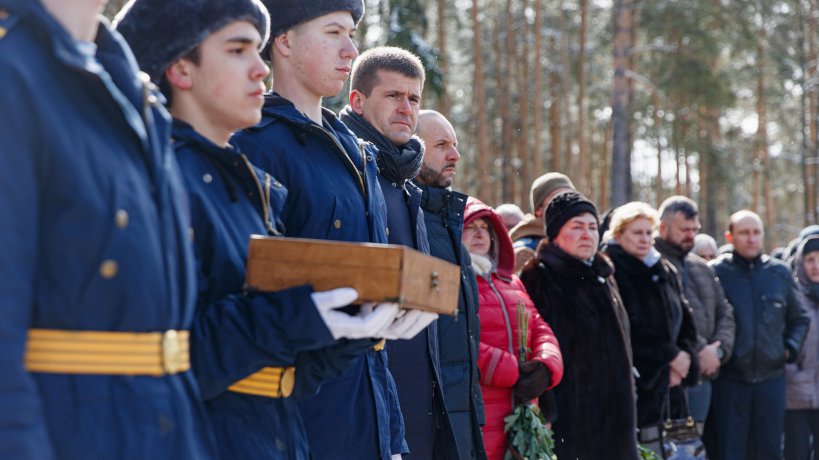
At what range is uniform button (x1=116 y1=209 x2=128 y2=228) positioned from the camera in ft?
7.08

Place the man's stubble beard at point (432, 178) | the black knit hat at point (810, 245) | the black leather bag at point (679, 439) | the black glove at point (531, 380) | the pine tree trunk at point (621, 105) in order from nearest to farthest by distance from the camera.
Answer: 1. the man's stubble beard at point (432, 178)
2. the black glove at point (531, 380)
3. the black leather bag at point (679, 439)
4. the black knit hat at point (810, 245)
5. the pine tree trunk at point (621, 105)

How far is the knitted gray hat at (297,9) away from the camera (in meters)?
4.04

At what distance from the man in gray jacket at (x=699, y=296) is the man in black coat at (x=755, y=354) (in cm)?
22

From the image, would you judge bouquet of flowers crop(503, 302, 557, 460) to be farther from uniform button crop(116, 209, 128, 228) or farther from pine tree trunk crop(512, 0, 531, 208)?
pine tree trunk crop(512, 0, 531, 208)

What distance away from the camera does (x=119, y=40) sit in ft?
7.99

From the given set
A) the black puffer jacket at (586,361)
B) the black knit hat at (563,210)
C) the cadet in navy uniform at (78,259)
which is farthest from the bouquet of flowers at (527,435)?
the cadet in navy uniform at (78,259)

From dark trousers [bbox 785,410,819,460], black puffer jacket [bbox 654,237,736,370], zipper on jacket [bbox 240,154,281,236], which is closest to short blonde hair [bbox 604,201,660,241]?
black puffer jacket [bbox 654,237,736,370]

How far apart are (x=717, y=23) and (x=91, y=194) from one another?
1070 inches

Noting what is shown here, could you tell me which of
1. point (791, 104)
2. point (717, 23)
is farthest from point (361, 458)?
point (791, 104)

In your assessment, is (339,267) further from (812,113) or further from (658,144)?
(658,144)

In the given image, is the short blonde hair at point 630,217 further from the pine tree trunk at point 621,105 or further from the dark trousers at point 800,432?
the pine tree trunk at point 621,105

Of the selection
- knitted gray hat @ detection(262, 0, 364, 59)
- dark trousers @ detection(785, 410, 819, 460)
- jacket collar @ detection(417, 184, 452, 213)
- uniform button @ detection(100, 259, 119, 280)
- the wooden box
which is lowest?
dark trousers @ detection(785, 410, 819, 460)

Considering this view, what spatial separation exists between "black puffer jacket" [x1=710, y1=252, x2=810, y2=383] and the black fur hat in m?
7.90

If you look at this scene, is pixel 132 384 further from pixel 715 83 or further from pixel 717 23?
pixel 717 23
